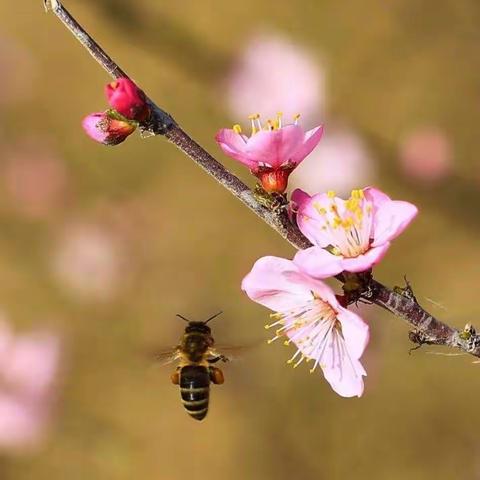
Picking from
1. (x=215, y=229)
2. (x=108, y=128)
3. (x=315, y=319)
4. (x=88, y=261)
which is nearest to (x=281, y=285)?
(x=315, y=319)

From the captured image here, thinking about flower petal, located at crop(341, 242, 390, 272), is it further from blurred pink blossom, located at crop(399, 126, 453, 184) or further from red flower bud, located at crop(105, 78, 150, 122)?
blurred pink blossom, located at crop(399, 126, 453, 184)

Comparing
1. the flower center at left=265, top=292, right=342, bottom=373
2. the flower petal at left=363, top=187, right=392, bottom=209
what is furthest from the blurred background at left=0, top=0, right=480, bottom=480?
the flower petal at left=363, top=187, right=392, bottom=209

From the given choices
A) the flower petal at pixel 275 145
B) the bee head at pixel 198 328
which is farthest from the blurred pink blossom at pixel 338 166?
the flower petal at pixel 275 145

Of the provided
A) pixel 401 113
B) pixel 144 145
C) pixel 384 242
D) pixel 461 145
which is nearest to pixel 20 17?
pixel 144 145

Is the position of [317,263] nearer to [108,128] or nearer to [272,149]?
[272,149]

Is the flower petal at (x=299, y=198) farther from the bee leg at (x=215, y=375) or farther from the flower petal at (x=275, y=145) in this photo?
the bee leg at (x=215, y=375)
